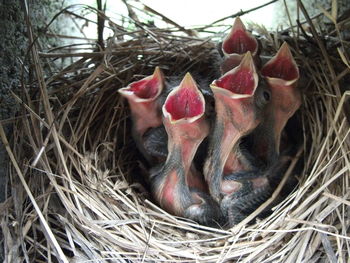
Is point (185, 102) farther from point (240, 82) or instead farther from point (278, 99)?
point (278, 99)

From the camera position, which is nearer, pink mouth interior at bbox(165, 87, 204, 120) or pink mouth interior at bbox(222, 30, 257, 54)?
pink mouth interior at bbox(165, 87, 204, 120)

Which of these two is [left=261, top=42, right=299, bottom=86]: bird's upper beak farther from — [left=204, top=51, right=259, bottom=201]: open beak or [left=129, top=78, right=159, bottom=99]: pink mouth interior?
[left=129, top=78, right=159, bottom=99]: pink mouth interior

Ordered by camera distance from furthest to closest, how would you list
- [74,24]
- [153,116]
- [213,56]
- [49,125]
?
[74,24]
[213,56]
[153,116]
[49,125]

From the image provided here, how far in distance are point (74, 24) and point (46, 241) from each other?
0.91 meters

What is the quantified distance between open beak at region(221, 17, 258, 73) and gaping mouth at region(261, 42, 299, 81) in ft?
0.18

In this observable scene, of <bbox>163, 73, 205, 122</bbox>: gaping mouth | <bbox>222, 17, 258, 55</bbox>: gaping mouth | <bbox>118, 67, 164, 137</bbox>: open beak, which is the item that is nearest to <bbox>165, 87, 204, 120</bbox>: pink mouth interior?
<bbox>163, 73, 205, 122</bbox>: gaping mouth

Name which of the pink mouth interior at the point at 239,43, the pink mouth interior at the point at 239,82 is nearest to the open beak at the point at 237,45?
the pink mouth interior at the point at 239,43

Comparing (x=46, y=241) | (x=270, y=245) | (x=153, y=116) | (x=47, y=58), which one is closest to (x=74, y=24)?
(x=47, y=58)

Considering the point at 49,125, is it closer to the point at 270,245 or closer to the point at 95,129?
the point at 95,129

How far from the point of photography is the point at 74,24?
1576mm

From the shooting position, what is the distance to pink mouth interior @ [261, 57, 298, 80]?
3.44ft

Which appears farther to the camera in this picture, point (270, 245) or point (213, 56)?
point (213, 56)

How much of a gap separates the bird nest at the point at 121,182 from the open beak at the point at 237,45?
0.14 meters

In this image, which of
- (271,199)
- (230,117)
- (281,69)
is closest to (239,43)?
(281,69)
